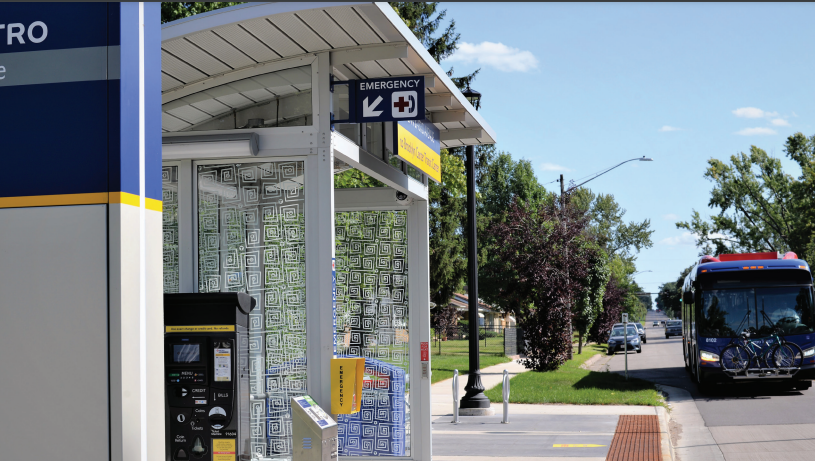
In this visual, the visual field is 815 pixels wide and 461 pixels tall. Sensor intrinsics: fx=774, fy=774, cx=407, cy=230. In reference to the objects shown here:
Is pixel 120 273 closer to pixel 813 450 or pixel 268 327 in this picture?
pixel 268 327

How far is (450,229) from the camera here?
39.0 meters

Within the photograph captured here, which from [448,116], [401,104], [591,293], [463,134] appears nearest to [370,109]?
[401,104]

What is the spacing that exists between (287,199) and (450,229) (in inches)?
1266

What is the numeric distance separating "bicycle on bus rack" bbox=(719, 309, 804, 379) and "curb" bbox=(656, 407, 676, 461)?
10.5 feet

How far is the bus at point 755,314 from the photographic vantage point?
17.6 metres

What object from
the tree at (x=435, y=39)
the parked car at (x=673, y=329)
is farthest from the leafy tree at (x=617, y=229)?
the tree at (x=435, y=39)

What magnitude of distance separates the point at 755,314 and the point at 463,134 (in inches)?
429

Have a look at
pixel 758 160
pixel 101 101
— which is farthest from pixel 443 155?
pixel 758 160

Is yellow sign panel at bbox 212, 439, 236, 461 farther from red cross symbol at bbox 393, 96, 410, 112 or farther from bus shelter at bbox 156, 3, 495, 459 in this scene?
red cross symbol at bbox 393, 96, 410, 112

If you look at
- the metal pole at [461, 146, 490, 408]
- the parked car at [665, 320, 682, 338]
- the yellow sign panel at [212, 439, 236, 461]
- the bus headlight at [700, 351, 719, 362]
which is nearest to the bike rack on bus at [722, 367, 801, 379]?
the bus headlight at [700, 351, 719, 362]

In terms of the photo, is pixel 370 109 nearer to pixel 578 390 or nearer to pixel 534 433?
pixel 534 433

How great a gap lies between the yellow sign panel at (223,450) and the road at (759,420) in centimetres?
724

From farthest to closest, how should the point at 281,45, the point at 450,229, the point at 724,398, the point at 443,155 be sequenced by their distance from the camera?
the point at 450,229 < the point at 443,155 < the point at 724,398 < the point at 281,45

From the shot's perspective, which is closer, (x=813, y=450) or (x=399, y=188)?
(x=399, y=188)
